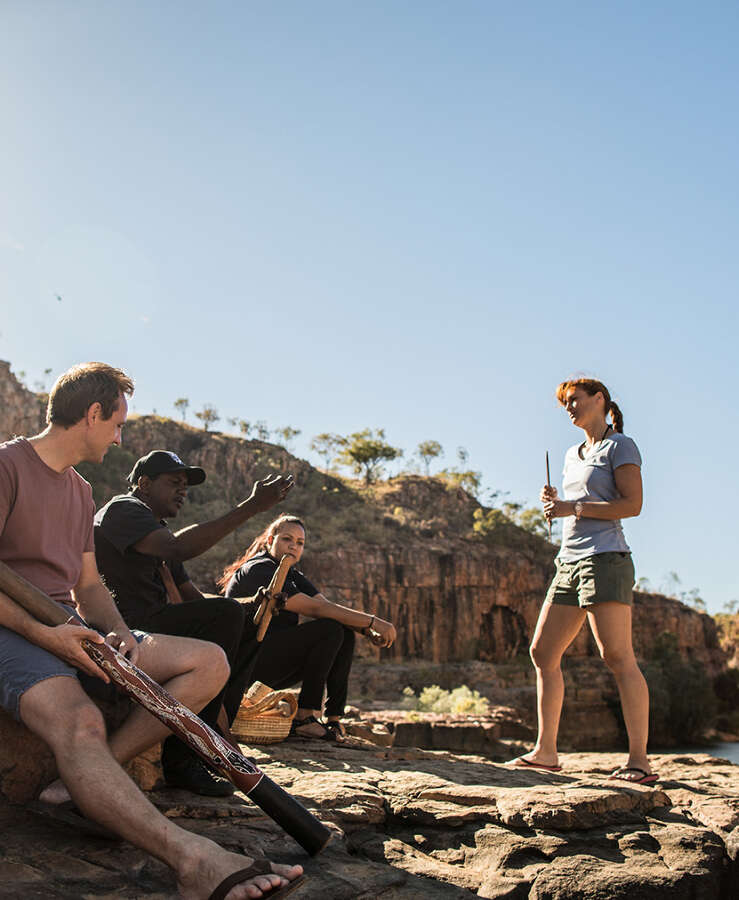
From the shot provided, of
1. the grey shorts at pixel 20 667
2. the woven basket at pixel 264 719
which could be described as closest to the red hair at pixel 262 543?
the woven basket at pixel 264 719

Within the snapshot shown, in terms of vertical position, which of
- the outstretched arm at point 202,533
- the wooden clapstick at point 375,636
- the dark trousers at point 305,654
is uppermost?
the outstretched arm at point 202,533

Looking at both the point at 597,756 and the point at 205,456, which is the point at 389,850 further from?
the point at 205,456

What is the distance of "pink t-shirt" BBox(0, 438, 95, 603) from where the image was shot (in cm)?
251

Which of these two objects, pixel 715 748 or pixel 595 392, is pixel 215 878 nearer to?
pixel 595 392

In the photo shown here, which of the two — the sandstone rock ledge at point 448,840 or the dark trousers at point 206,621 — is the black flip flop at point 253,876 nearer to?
the sandstone rock ledge at point 448,840

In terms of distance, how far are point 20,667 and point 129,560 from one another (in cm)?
122

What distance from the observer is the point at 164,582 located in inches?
149

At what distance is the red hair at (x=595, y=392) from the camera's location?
4.54 metres

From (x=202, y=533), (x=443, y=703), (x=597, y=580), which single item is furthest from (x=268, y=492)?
(x=443, y=703)

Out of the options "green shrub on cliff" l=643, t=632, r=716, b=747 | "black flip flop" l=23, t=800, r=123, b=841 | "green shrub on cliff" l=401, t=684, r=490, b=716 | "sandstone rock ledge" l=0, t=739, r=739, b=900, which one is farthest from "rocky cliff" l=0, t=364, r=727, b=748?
"black flip flop" l=23, t=800, r=123, b=841

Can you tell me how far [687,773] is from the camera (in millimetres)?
4602

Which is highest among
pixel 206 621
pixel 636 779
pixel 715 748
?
pixel 206 621

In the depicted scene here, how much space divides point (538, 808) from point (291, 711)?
1.82 metres

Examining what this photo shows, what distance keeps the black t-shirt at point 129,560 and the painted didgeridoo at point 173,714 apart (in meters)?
0.98
